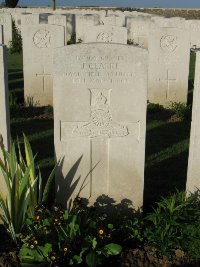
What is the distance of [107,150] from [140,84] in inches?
28.8

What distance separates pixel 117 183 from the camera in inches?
180

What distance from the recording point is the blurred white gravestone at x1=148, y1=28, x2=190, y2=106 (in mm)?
8844

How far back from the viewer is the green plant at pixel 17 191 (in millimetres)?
3930

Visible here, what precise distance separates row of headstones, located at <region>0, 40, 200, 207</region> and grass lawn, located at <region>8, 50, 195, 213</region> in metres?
0.65

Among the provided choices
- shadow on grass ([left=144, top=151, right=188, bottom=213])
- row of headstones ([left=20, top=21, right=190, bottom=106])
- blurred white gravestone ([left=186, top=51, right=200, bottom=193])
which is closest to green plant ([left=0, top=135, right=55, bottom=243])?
shadow on grass ([left=144, top=151, right=188, bottom=213])

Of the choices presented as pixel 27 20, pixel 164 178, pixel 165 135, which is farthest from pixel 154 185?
pixel 27 20

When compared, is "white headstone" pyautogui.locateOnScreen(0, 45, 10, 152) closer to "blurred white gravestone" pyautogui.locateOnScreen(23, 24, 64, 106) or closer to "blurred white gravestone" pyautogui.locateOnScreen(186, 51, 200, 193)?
"blurred white gravestone" pyautogui.locateOnScreen(186, 51, 200, 193)

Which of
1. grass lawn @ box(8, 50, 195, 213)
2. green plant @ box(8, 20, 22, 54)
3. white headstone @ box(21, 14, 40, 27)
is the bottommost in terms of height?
grass lawn @ box(8, 50, 195, 213)

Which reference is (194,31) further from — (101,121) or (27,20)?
(101,121)

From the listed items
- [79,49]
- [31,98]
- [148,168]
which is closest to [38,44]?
[31,98]

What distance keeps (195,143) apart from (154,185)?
115 cm

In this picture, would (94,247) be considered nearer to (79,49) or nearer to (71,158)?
(71,158)

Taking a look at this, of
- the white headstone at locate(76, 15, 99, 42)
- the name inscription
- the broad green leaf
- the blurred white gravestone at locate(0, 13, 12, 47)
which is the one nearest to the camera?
the broad green leaf

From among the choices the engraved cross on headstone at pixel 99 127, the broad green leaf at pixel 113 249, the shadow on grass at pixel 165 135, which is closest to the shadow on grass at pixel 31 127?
the shadow on grass at pixel 165 135
